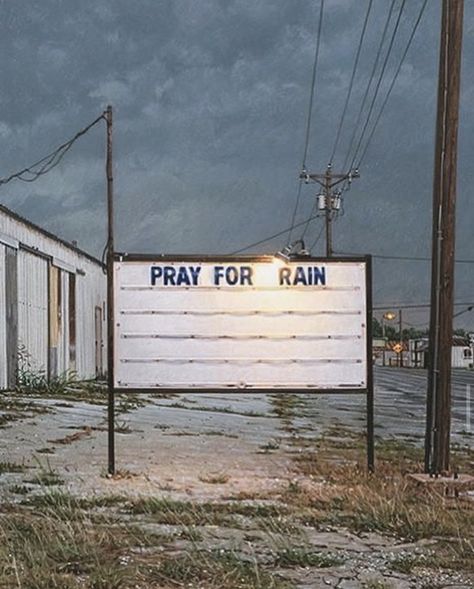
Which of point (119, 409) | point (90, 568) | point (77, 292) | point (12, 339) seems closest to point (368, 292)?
point (90, 568)

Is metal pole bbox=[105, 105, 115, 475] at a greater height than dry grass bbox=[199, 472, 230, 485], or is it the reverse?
metal pole bbox=[105, 105, 115, 475]

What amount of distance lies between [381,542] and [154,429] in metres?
9.22

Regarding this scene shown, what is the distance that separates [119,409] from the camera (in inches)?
776

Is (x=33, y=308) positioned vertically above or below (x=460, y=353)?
above

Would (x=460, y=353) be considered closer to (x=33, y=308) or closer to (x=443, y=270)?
(x=33, y=308)

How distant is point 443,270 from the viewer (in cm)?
1006

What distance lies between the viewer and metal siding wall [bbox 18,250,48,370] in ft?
81.1

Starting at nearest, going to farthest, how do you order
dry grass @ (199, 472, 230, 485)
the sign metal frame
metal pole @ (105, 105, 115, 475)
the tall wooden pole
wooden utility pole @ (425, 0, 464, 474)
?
dry grass @ (199, 472, 230, 485)
wooden utility pole @ (425, 0, 464, 474)
metal pole @ (105, 105, 115, 475)
the sign metal frame
the tall wooden pole

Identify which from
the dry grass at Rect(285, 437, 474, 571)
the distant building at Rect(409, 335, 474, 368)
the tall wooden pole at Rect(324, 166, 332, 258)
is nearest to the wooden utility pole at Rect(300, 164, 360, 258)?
the tall wooden pole at Rect(324, 166, 332, 258)

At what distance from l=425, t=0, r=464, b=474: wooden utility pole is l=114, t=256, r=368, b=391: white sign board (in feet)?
2.85

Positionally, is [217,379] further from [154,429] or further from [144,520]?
[154,429]

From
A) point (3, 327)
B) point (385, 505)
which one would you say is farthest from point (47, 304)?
point (385, 505)

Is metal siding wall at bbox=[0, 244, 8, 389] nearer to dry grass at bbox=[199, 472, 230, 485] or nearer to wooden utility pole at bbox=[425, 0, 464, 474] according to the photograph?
dry grass at bbox=[199, 472, 230, 485]

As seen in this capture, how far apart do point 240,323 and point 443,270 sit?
246cm
